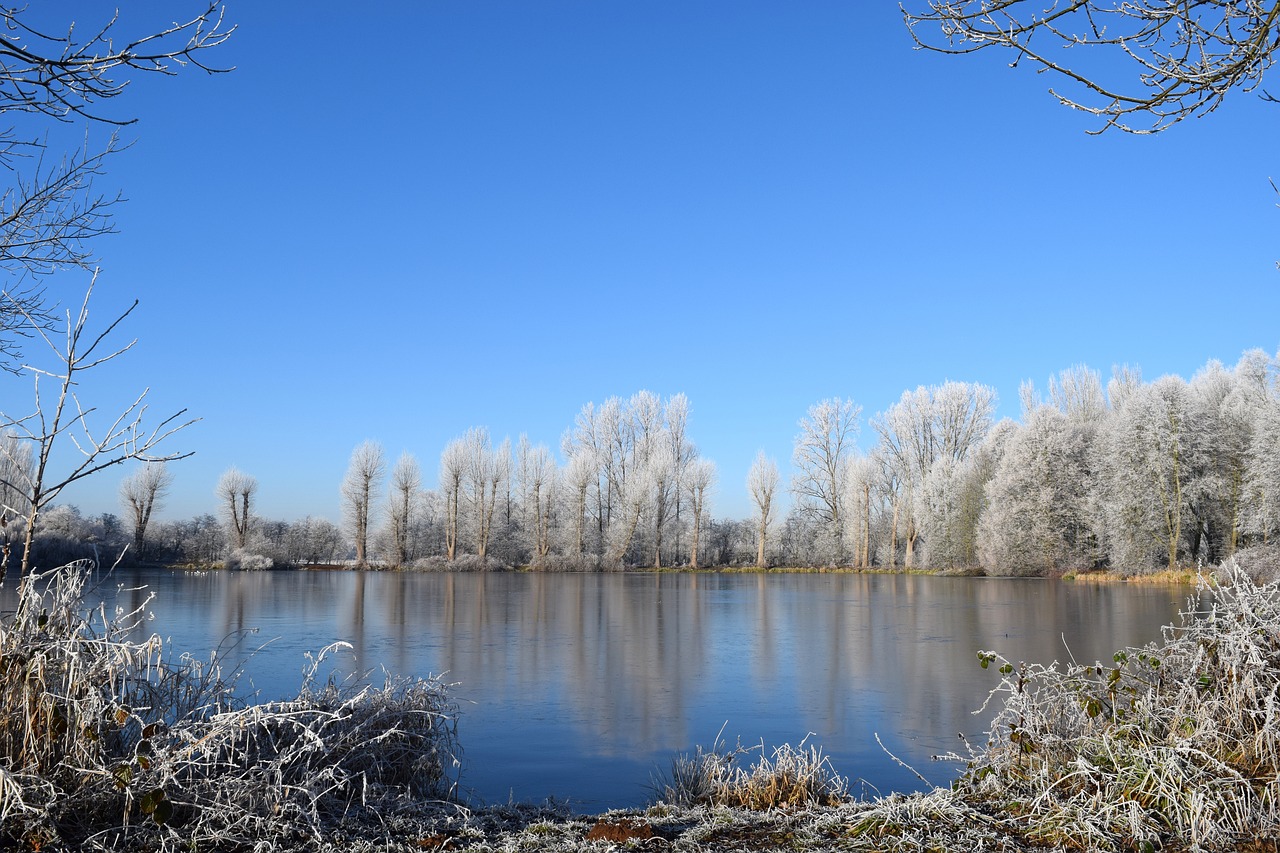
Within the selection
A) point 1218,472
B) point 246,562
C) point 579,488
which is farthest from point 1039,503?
point 246,562

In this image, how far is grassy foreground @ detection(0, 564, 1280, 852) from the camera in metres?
3.14

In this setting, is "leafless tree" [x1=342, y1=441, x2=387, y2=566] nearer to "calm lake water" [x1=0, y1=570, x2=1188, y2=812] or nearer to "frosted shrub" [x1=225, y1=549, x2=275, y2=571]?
"frosted shrub" [x1=225, y1=549, x2=275, y2=571]

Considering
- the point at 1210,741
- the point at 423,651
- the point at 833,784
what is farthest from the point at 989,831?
the point at 423,651

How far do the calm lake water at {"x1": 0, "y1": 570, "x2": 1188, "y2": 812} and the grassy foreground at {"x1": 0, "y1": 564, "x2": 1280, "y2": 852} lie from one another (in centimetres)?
67

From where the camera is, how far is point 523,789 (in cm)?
562

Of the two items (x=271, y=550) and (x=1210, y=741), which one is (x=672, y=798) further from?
(x=271, y=550)

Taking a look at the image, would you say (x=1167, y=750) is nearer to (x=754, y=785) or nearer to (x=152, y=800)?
(x=754, y=785)

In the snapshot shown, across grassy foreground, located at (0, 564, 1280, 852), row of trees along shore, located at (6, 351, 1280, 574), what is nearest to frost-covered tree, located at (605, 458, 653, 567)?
row of trees along shore, located at (6, 351, 1280, 574)

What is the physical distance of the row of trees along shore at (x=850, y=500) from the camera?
30906mm

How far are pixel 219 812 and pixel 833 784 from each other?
3327 millimetres

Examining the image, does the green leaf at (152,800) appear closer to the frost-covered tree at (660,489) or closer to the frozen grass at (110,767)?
the frozen grass at (110,767)

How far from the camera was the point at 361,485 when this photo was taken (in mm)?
50594

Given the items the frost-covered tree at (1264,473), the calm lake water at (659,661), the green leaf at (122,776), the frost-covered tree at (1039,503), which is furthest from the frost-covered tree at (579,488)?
the green leaf at (122,776)

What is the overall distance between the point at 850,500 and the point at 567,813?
45.4m
